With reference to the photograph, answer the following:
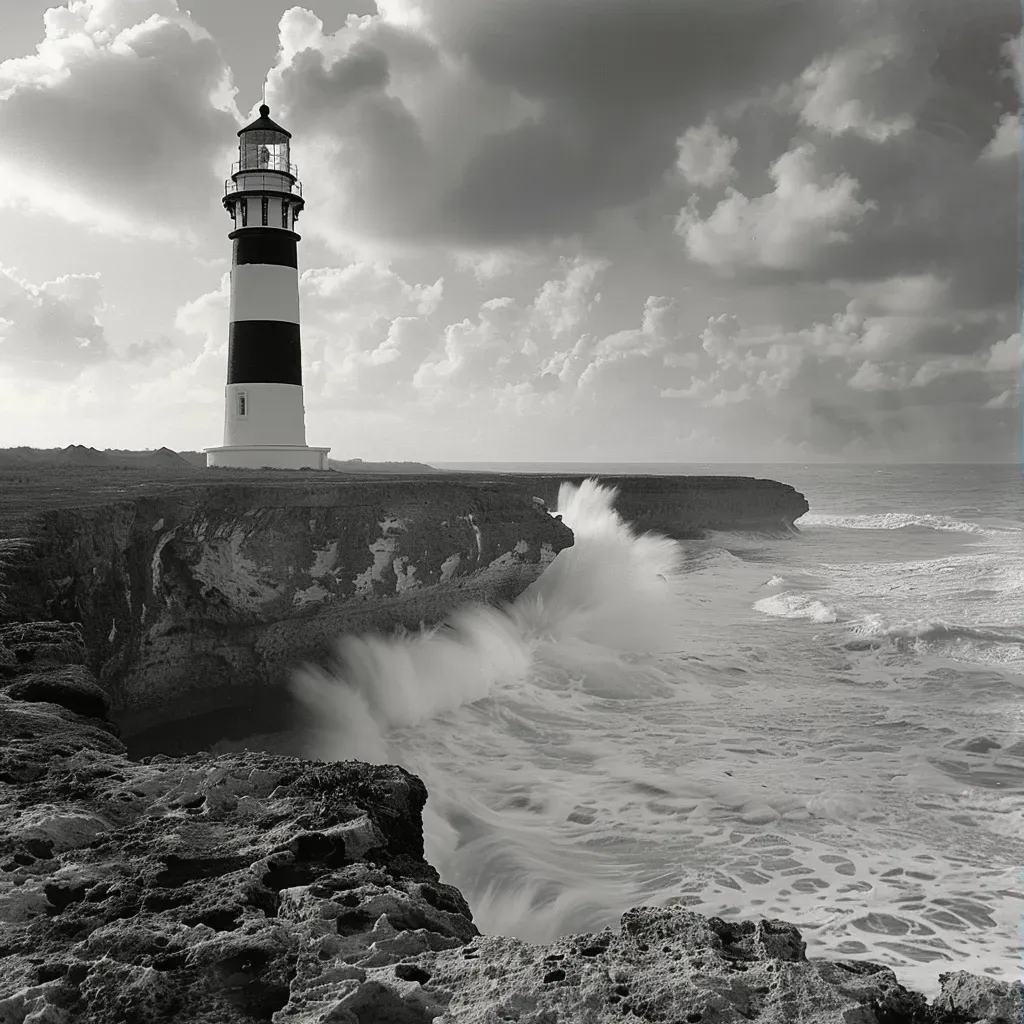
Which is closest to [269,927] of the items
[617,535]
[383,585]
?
[383,585]

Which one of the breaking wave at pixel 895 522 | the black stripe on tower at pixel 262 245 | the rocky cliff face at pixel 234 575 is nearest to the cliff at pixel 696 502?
the breaking wave at pixel 895 522

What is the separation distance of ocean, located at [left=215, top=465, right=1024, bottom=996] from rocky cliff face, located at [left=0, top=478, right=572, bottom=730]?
54cm

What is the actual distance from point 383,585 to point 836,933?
619 centimetres

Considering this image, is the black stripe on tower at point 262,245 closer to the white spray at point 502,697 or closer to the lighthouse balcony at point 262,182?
the lighthouse balcony at point 262,182

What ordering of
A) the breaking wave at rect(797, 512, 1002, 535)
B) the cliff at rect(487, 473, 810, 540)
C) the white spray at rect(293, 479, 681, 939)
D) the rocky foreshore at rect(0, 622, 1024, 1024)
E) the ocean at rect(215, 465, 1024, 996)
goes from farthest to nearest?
the breaking wave at rect(797, 512, 1002, 535) → the cliff at rect(487, 473, 810, 540) → the white spray at rect(293, 479, 681, 939) → the ocean at rect(215, 465, 1024, 996) → the rocky foreshore at rect(0, 622, 1024, 1024)

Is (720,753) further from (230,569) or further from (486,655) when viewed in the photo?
(230,569)

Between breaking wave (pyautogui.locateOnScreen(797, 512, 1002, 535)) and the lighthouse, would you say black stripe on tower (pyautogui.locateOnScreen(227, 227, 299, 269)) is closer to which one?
the lighthouse

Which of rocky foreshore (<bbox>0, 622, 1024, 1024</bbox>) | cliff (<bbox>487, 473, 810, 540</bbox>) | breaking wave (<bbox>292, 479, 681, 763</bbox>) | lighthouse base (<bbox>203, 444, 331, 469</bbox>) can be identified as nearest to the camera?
rocky foreshore (<bbox>0, 622, 1024, 1024</bbox>)

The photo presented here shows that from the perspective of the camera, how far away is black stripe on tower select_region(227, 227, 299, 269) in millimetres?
17609

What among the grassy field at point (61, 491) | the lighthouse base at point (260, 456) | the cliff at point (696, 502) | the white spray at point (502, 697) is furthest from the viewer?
the cliff at point (696, 502)

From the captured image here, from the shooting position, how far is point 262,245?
17609 millimetres

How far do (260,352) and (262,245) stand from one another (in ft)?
7.38

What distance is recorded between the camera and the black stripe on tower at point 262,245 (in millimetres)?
17609

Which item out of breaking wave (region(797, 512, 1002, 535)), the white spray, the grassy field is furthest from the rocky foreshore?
Answer: breaking wave (region(797, 512, 1002, 535))
